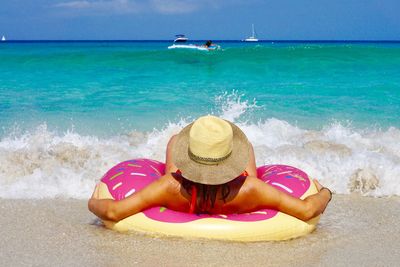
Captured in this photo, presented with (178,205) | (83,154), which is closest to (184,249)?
(178,205)

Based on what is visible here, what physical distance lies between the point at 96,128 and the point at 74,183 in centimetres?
400

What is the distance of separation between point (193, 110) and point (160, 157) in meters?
4.31

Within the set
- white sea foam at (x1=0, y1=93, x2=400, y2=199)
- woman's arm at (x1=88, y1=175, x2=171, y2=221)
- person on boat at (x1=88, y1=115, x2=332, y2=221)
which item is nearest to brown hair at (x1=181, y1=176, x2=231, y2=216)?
person on boat at (x1=88, y1=115, x2=332, y2=221)

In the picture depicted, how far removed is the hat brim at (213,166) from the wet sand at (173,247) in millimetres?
515

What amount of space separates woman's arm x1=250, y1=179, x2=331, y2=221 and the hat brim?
0.25 meters

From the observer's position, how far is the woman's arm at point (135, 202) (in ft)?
12.0

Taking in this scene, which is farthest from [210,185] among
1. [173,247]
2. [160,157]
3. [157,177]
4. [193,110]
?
[193,110]

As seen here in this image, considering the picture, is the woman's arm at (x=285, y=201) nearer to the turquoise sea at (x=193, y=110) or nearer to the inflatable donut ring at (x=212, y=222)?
the inflatable donut ring at (x=212, y=222)

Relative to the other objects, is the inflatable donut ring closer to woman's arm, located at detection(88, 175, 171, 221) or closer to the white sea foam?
woman's arm, located at detection(88, 175, 171, 221)

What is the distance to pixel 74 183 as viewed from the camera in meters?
5.51

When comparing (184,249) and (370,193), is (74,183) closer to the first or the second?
(184,249)

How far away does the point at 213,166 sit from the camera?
3361 millimetres

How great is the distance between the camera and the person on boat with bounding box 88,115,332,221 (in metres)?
3.36

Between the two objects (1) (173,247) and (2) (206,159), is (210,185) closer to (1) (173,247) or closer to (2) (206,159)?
(2) (206,159)
